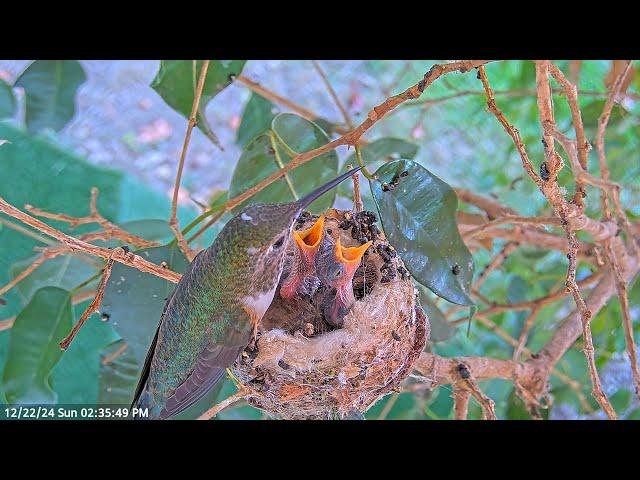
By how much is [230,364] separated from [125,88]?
176 centimetres

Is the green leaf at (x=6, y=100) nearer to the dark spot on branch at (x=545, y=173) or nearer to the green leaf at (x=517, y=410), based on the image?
the dark spot on branch at (x=545, y=173)

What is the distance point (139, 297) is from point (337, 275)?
407mm

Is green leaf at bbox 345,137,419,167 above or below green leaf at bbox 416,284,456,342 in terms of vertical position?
above

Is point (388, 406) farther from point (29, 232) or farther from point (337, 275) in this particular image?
point (29, 232)

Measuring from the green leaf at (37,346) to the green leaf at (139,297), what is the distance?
21 centimetres

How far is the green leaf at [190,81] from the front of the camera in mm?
1549

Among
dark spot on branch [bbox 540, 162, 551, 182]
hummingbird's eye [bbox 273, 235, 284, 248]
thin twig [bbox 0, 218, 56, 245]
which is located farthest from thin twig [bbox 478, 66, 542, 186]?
thin twig [bbox 0, 218, 56, 245]

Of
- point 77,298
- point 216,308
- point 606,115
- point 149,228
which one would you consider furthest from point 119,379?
point 606,115

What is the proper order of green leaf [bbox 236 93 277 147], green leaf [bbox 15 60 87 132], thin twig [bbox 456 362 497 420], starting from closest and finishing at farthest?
thin twig [bbox 456 362 497 420], green leaf [bbox 15 60 87 132], green leaf [bbox 236 93 277 147]

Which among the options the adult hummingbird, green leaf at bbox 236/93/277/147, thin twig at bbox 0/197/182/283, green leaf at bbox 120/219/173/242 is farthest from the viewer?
green leaf at bbox 236/93/277/147

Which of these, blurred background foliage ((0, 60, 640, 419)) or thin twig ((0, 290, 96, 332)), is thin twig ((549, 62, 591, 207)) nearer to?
blurred background foliage ((0, 60, 640, 419))

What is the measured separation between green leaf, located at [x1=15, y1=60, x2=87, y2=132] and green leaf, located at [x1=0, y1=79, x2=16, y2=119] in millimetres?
55

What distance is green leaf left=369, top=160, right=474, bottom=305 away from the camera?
1288 millimetres

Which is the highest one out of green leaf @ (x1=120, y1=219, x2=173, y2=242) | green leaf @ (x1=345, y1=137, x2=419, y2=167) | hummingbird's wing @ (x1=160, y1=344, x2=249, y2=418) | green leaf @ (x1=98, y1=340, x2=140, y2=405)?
green leaf @ (x1=345, y1=137, x2=419, y2=167)
